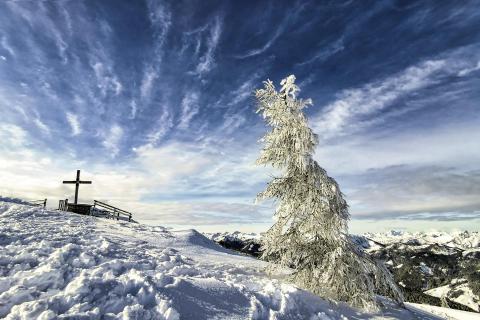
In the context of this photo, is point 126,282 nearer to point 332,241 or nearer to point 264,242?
point 264,242

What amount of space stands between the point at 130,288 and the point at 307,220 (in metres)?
7.16

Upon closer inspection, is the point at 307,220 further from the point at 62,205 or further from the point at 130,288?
the point at 62,205

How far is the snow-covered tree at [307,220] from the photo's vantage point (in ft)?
43.2

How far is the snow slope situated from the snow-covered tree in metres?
0.87

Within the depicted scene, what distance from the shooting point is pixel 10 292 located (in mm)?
9070

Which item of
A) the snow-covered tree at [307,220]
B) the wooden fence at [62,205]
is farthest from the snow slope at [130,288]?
the wooden fence at [62,205]

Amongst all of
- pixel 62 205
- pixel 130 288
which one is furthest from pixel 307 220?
pixel 62 205

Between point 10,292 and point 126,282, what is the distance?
283 cm

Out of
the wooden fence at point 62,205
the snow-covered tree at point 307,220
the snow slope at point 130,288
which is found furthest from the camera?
the wooden fence at point 62,205

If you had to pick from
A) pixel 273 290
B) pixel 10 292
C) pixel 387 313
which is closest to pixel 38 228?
pixel 10 292

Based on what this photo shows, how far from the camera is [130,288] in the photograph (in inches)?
396

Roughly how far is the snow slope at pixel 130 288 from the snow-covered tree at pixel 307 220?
2.86 ft

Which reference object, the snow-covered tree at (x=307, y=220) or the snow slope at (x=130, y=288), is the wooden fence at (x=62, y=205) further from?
the snow-covered tree at (x=307, y=220)

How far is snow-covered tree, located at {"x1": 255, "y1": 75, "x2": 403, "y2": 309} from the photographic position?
43.2ft
